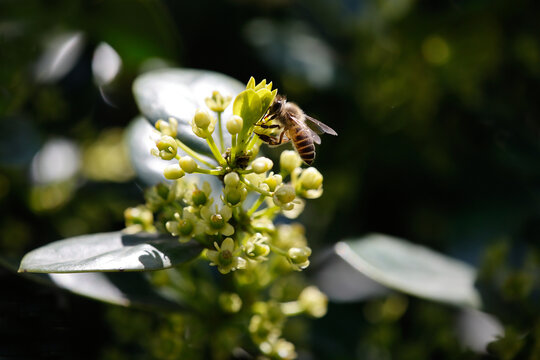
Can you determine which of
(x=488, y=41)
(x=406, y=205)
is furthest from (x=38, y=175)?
(x=488, y=41)

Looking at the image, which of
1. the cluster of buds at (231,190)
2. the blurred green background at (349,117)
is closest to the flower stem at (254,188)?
the cluster of buds at (231,190)

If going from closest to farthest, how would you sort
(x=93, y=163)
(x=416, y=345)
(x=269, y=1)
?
1. (x=416, y=345)
2. (x=93, y=163)
3. (x=269, y=1)

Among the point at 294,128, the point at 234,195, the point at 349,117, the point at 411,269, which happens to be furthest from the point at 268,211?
the point at 349,117

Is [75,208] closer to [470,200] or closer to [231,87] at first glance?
[231,87]

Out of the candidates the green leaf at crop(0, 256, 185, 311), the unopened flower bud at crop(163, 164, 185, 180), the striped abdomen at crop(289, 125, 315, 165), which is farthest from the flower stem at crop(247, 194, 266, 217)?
the green leaf at crop(0, 256, 185, 311)

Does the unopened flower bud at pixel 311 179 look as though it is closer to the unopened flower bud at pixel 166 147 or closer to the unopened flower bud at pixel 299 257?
the unopened flower bud at pixel 299 257

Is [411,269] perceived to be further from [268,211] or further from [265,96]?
[265,96]
